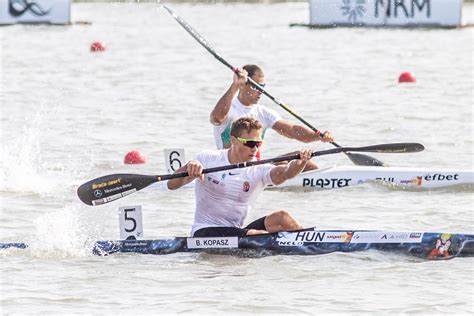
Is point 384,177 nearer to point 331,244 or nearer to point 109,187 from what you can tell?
point 331,244

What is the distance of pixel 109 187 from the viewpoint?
401 inches

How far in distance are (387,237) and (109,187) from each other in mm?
2200

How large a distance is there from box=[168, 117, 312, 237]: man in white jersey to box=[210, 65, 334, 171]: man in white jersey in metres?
1.60

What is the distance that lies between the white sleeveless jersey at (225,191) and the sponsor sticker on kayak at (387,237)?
79 centimetres

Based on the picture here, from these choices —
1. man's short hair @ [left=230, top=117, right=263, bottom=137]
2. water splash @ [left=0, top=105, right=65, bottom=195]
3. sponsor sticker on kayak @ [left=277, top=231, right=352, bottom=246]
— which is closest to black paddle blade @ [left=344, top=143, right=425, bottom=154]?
sponsor sticker on kayak @ [left=277, top=231, right=352, bottom=246]

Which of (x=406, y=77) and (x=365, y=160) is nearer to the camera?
(x=365, y=160)

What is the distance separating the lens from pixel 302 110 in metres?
20.4

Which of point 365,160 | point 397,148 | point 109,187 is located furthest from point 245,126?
point 365,160

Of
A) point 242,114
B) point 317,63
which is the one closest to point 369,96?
point 317,63

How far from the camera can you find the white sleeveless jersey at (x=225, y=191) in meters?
9.78

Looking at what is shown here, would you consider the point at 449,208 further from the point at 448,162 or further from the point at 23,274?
the point at 23,274

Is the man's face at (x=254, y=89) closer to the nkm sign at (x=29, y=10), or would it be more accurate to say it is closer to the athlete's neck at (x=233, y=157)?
the athlete's neck at (x=233, y=157)

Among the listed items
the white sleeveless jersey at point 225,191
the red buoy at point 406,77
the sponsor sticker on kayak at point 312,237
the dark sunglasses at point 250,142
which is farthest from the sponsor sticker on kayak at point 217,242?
the red buoy at point 406,77

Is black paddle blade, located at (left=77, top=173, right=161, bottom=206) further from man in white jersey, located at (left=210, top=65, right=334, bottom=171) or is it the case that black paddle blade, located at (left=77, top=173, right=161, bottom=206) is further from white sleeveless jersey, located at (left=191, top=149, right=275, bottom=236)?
man in white jersey, located at (left=210, top=65, right=334, bottom=171)
